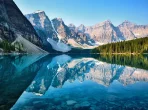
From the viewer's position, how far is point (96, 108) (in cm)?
1570

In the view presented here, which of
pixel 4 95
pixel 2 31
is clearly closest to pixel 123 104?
pixel 4 95

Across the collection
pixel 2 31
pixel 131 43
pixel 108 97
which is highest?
pixel 2 31

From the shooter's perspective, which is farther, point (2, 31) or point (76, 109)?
point (2, 31)

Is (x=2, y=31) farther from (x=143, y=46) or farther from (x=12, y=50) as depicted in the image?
(x=143, y=46)

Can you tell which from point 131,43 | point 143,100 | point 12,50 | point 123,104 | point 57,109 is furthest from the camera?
point 131,43

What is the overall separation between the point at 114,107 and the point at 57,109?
4625 mm

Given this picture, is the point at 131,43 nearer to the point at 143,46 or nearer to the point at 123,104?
the point at 143,46

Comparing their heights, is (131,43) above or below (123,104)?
above

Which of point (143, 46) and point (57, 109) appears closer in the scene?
point (57, 109)

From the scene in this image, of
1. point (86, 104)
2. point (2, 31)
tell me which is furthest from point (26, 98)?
point (2, 31)

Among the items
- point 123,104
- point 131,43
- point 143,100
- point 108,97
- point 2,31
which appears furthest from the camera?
point 2,31

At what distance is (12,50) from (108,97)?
472 ft

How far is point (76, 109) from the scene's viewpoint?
15.4 m

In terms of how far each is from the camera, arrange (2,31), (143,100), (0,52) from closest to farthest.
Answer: (143,100), (0,52), (2,31)
